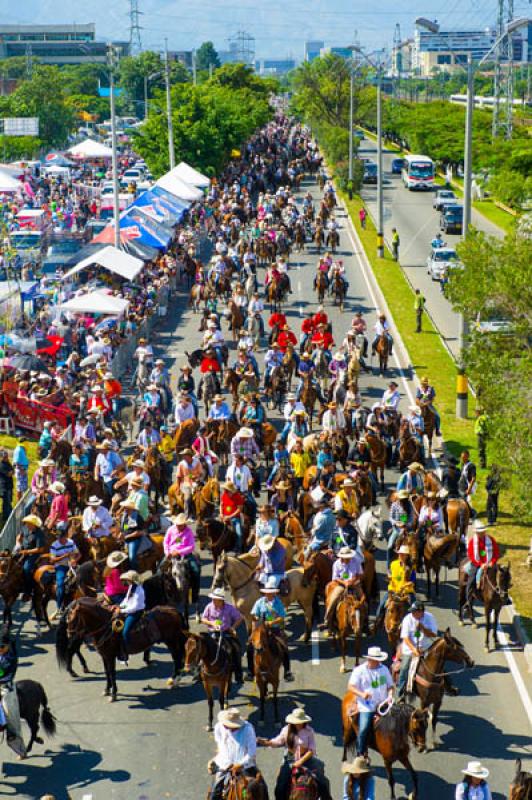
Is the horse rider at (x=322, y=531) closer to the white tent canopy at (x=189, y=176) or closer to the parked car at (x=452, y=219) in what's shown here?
the white tent canopy at (x=189, y=176)

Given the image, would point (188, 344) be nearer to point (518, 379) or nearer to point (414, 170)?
point (518, 379)

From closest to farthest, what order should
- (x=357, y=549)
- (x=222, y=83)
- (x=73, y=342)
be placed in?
(x=357, y=549) < (x=73, y=342) < (x=222, y=83)

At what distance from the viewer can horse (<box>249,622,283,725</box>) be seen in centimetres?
1683

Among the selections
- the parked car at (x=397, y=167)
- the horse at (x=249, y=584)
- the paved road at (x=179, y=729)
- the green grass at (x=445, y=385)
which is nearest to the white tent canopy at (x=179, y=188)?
the green grass at (x=445, y=385)

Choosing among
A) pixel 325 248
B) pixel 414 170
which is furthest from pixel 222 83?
pixel 325 248

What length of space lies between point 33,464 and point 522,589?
13.3 metres

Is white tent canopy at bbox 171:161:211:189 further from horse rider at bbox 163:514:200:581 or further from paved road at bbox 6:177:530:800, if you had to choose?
paved road at bbox 6:177:530:800

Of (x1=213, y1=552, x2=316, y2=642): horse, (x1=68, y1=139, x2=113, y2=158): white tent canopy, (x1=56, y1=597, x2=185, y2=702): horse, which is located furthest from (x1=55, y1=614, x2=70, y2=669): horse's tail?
(x1=68, y1=139, x2=113, y2=158): white tent canopy

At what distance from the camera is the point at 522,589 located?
21875 mm

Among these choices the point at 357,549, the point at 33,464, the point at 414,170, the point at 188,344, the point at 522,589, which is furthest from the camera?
the point at 414,170

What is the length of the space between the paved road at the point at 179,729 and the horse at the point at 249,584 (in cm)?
73

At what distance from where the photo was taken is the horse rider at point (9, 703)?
52.5 ft

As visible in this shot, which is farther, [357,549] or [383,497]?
[383,497]

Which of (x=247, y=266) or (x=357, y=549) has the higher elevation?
(x=247, y=266)
